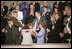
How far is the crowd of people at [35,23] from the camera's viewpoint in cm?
237

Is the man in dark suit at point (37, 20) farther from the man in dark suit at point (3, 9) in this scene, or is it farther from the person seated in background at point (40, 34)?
the man in dark suit at point (3, 9)

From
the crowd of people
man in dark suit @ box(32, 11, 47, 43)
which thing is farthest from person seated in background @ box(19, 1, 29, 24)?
man in dark suit @ box(32, 11, 47, 43)

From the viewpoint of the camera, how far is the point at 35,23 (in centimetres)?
238

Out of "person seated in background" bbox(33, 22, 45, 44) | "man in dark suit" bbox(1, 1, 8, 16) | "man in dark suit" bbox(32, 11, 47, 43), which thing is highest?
"man in dark suit" bbox(1, 1, 8, 16)

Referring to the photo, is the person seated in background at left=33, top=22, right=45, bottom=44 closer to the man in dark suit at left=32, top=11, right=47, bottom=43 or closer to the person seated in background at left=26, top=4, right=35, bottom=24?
the man in dark suit at left=32, top=11, right=47, bottom=43

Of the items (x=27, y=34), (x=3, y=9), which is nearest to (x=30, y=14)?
(x=27, y=34)

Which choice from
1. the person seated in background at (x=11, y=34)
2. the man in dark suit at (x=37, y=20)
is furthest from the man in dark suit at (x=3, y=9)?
the man in dark suit at (x=37, y=20)

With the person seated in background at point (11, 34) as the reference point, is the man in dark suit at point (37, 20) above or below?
above

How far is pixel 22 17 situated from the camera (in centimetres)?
238

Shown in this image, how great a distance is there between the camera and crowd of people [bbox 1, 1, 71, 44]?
2.37 m

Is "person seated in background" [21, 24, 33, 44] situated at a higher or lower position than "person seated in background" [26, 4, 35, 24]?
lower

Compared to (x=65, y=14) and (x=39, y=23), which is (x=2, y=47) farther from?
(x=65, y=14)

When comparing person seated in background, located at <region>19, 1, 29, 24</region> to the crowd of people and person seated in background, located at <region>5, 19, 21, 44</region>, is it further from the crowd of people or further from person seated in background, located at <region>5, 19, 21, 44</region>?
person seated in background, located at <region>5, 19, 21, 44</region>

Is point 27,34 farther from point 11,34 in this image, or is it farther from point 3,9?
point 3,9
